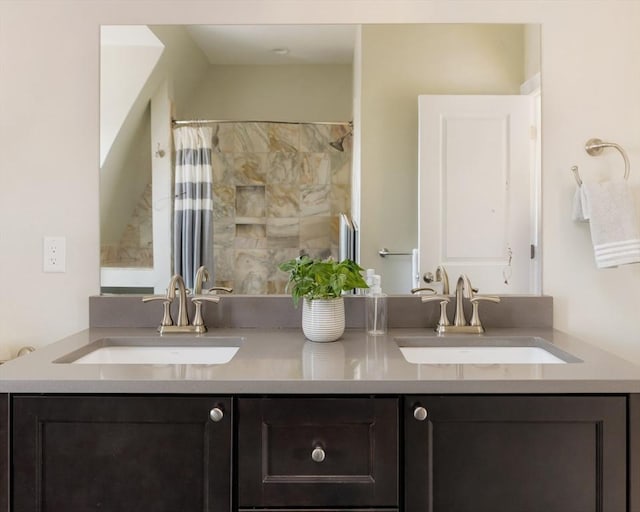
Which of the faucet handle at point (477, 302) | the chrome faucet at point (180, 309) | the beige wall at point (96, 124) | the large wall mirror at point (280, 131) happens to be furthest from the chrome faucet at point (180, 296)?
the faucet handle at point (477, 302)

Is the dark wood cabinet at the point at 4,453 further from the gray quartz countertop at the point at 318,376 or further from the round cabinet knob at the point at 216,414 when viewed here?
the round cabinet knob at the point at 216,414

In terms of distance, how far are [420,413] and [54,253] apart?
1286 millimetres

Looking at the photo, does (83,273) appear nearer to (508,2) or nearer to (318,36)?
(318,36)

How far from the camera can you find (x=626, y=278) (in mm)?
1753

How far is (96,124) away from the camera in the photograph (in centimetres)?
175

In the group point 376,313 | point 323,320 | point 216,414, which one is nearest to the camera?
point 216,414

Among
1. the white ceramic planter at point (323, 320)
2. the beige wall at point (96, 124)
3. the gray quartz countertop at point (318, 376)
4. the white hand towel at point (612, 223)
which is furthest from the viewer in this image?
the beige wall at point (96, 124)

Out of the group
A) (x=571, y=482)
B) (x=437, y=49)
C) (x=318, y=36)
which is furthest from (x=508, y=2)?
(x=571, y=482)

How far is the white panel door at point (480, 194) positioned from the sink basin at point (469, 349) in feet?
0.78

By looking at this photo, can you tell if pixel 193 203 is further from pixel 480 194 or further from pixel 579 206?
pixel 579 206

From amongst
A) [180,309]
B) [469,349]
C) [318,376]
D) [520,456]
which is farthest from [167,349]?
[520,456]

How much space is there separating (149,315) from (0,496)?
679 mm

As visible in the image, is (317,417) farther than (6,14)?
No

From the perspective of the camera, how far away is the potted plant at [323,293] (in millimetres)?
1482
